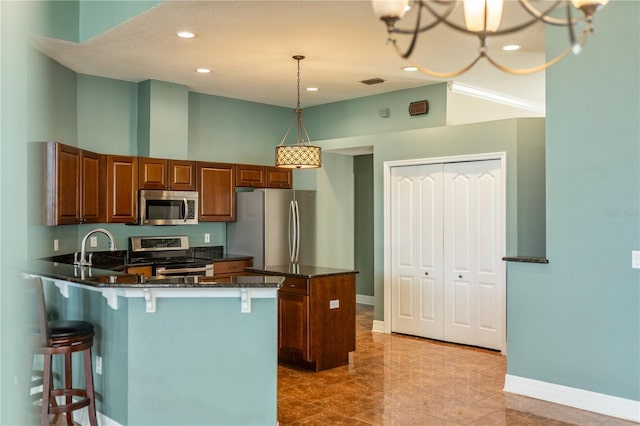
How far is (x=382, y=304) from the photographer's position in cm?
680

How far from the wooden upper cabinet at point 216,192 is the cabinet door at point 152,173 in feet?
1.51

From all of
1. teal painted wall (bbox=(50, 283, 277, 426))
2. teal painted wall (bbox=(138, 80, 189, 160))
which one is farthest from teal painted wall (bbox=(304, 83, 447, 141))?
teal painted wall (bbox=(50, 283, 277, 426))

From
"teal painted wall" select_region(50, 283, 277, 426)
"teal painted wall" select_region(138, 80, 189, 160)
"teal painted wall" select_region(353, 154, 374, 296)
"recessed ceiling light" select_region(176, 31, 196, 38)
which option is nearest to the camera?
"teal painted wall" select_region(50, 283, 277, 426)

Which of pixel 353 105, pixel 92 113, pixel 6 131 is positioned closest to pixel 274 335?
pixel 6 131

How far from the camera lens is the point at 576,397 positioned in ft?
13.5

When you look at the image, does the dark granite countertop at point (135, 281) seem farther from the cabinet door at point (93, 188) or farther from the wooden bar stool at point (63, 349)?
the cabinet door at point (93, 188)

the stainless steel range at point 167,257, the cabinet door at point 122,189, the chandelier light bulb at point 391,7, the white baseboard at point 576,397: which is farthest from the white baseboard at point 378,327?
the chandelier light bulb at point 391,7

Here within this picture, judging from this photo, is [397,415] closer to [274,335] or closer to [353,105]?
[274,335]

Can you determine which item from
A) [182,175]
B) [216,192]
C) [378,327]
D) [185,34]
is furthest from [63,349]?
[378,327]

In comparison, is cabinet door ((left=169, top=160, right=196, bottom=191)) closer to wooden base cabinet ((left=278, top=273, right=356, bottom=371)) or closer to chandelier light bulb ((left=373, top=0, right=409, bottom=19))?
wooden base cabinet ((left=278, top=273, right=356, bottom=371))

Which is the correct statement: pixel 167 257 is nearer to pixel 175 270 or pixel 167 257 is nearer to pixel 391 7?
pixel 175 270

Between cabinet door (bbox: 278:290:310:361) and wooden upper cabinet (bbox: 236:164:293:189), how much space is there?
7.52 ft

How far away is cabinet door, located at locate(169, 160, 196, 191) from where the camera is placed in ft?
21.3

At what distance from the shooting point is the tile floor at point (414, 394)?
389cm
